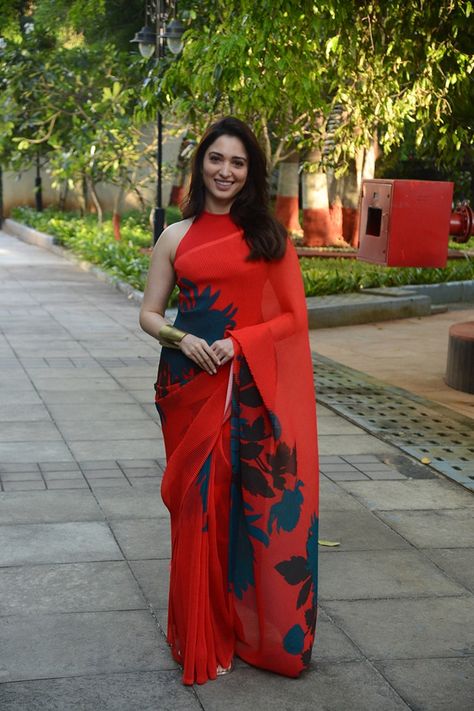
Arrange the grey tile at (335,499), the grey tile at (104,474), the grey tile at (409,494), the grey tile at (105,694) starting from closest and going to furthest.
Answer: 1. the grey tile at (105,694)
2. the grey tile at (335,499)
3. the grey tile at (409,494)
4. the grey tile at (104,474)

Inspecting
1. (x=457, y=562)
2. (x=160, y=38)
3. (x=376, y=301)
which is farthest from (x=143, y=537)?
(x=160, y=38)

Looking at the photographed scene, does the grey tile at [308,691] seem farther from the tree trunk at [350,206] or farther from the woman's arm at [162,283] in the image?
the tree trunk at [350,206]

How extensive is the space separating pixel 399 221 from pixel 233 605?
532cm

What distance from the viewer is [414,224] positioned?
8961mm

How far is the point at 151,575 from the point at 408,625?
112cm

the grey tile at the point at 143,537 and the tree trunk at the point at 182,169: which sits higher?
the tree trunk at the point at 182,169

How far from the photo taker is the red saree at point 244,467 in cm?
404

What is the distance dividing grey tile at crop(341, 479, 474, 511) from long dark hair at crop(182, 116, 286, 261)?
2565mm

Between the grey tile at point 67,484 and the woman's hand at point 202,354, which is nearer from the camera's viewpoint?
the woman's hand at point 202,354

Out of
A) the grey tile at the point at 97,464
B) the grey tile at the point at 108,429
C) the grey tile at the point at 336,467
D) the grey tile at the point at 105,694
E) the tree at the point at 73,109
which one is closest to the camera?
the grey tile at the point at 105,694

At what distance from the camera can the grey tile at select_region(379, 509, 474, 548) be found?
5.73 metres

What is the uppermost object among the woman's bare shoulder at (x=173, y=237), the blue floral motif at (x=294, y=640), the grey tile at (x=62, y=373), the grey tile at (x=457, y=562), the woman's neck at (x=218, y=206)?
the woman's neck at (x=218, y=206)

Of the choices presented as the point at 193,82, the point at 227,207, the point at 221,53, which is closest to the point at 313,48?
the point at 221,53

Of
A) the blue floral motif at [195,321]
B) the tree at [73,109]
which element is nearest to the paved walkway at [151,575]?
the blue floral motif at [195,321]
